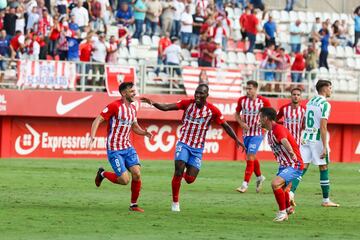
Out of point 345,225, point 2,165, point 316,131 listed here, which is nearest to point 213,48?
point 2,165

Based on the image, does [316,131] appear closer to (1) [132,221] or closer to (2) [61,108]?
(1) [132,221]

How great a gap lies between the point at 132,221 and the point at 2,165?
12.9m

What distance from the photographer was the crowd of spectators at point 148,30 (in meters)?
32.5

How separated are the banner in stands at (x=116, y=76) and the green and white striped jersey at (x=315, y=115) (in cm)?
1361

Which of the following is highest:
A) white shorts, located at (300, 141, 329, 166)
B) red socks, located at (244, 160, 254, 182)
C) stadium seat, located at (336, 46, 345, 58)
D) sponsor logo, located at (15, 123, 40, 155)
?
stadium seat, located at (336, 46, 345, 58)

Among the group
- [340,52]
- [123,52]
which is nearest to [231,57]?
[123,52]

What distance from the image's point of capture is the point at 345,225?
52.0 ft

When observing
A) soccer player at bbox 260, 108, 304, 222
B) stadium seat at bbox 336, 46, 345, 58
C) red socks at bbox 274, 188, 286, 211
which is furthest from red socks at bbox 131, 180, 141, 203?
stadium seat at bbox 336, 46, 345, 58

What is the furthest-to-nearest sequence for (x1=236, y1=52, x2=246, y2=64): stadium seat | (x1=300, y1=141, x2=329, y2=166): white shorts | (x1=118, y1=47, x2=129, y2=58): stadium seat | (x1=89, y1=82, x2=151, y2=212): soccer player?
(x1=236, y1=52, x2=246, y2=64): stadium seat < (x1=118, y1=47, x2=129, y2=58): stadium seat < (x1=300, y1=141, x2=329, y2=166): white shorts < (x1=89, y1=82, x2=151, y2=212): soccer player

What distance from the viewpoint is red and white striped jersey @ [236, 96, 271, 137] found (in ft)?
75.3

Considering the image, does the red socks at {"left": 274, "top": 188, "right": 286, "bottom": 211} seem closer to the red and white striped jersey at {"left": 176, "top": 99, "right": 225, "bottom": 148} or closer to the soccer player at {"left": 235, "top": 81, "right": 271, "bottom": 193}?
the red and white striped jersey at {"left": 176, "top": 99, "right": 225, "bottom": 148}

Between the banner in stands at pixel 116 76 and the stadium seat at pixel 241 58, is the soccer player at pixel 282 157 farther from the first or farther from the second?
the stadium seat at pixel 241 58

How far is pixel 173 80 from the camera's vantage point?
33844 millimetres

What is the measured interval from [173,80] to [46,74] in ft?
14.3
